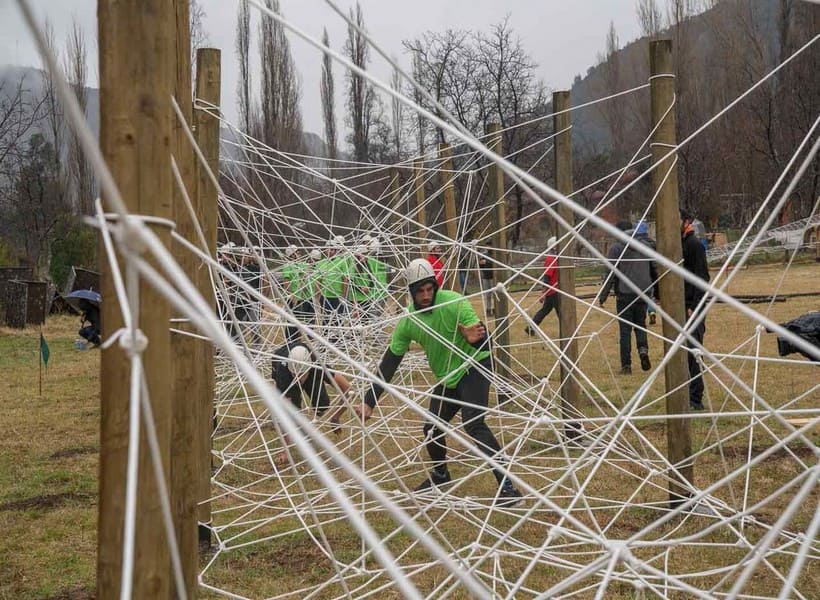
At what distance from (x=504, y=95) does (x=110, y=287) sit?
21.8 m

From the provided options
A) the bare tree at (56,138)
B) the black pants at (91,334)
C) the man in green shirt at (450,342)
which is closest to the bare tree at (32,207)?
the bare tree at (56,138)

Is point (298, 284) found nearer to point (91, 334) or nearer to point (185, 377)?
point (185, 377)

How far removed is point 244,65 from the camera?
3039 cm

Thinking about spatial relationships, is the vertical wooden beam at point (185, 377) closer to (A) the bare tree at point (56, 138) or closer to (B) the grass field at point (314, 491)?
(B) the grass field at point (314, 491)

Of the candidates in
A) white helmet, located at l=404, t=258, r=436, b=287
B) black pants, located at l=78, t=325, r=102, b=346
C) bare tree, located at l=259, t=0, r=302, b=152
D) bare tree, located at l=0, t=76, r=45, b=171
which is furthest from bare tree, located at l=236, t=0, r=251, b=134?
white helmet, located at l=404, t=258, r=436, b=287

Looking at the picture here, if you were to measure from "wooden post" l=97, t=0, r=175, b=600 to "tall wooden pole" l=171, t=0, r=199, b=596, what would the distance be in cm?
74

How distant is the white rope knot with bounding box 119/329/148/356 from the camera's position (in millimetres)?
1665

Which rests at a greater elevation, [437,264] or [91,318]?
[437,264]

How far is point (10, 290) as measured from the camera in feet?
55.0

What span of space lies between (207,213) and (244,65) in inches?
1108

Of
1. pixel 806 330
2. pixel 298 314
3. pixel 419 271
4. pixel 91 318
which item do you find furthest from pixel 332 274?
pixel 91 318

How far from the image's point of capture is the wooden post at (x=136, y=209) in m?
1.75

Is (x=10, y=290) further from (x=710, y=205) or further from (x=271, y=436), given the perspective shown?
(x=710, y=205)

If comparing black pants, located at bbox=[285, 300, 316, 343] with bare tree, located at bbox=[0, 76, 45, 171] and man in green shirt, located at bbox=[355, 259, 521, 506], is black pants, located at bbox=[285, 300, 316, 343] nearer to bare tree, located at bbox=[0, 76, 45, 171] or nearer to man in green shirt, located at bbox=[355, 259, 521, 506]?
man in green shirt, located at bbox=[355, 259, 521, 506]
